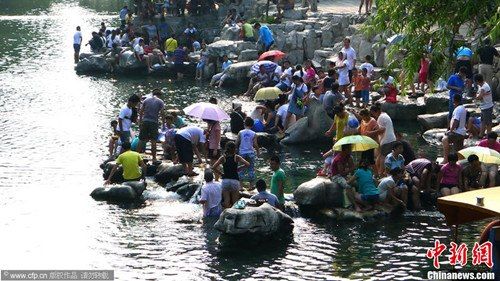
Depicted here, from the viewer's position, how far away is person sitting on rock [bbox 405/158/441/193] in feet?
75.7

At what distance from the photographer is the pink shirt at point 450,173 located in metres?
22.9

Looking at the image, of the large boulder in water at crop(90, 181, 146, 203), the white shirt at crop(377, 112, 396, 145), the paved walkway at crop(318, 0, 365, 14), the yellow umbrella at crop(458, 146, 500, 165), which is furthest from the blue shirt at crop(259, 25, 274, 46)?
the yellow umbrella at crop(458, 146, 500, 165)

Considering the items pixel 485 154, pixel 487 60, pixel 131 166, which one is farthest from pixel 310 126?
pixel 485 154

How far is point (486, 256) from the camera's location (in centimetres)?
1772

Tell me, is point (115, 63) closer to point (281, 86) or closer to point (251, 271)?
point (281, 86)

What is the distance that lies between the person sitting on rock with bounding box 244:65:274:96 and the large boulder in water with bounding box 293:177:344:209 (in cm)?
1328

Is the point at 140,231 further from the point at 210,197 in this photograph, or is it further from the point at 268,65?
the point at 268,65

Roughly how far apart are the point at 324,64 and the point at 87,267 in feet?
73.1

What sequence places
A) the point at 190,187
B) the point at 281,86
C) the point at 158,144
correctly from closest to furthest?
the point at 190,187
the point at 158,144
the point at 281,86

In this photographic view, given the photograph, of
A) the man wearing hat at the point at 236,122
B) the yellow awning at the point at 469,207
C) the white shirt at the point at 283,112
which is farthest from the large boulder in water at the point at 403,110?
the yellow awning at the point at 469,207

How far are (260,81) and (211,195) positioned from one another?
14.7m

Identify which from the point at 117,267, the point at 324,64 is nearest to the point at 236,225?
the point at 117,267

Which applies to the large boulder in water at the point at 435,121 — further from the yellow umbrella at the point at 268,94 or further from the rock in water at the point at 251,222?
the rock in water at the point at 251,222

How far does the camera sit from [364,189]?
74.2ft
